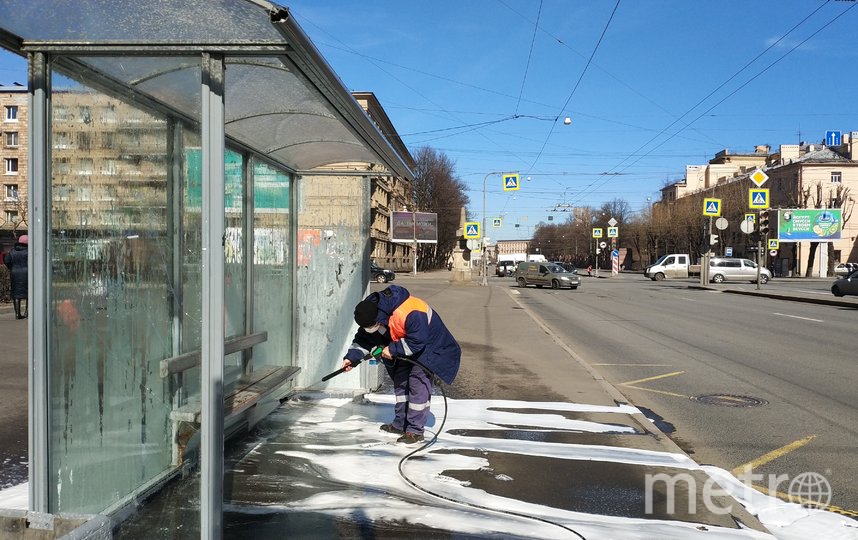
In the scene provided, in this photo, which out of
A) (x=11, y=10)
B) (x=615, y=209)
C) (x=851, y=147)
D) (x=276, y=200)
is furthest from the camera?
(x=615, y=209)

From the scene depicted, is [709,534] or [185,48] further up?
[185,48]

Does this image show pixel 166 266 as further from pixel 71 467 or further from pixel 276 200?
pixel 276 200

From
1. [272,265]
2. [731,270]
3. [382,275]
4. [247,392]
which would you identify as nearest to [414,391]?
[247,392]

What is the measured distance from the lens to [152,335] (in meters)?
4.19

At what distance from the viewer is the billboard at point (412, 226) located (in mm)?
62938

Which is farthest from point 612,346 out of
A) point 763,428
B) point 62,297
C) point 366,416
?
point 62,297

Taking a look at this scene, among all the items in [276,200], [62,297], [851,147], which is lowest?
[62,297]

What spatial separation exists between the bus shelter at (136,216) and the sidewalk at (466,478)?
0.50m

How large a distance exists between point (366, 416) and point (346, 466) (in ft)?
5.08

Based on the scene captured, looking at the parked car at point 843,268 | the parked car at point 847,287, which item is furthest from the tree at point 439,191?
the parked car at point 847,287

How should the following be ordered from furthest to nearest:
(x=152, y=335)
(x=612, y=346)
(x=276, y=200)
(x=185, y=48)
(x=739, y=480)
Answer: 1. (x=612, y=346)
2. (x=276, y=200)
3. (x=739, y=480)
4. (x=152, y=335)
5. (x=185, y=48)

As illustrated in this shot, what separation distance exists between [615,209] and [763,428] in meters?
105

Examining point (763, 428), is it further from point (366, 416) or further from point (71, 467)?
point (71, 467)

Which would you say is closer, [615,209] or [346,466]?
[346,466]
